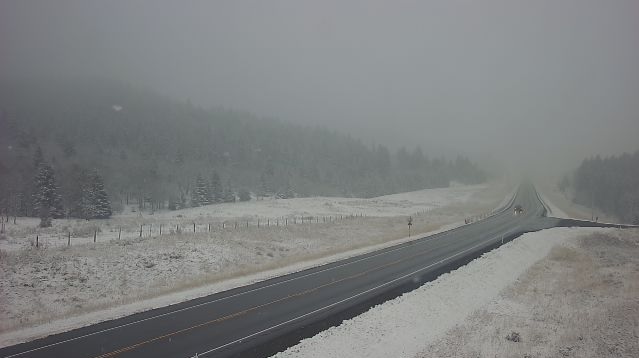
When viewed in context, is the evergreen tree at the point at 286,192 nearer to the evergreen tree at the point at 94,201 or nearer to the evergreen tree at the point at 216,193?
the evergreen tree at the point at 216,193

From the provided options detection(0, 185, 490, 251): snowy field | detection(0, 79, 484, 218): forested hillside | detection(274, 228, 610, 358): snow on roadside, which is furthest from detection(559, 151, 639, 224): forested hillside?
detection(274, 228, 610, 358): snow on roadside

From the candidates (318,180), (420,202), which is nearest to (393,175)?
(318,180)

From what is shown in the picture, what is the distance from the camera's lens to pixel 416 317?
65.6 ft

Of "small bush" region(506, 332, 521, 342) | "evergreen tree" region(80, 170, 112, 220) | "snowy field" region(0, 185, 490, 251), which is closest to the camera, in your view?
"small bush" region(506, 332, 521, 342)

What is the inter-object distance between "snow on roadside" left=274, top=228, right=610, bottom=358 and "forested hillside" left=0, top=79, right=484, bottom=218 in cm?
6451

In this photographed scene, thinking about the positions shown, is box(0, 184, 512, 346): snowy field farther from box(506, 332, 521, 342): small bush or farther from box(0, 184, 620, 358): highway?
box(506, 332, 521, 342): small bush

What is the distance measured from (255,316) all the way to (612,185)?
13379 centimetres

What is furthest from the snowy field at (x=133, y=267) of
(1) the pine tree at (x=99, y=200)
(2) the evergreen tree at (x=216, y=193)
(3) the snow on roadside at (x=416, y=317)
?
(2) the evergreen tree at (x=216, y=193)

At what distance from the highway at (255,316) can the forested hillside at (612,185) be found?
302 feet

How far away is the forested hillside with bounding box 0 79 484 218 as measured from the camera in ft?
265

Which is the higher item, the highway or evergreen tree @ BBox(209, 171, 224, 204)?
evergreen tree @ BBox(209, 171, 224, 204)

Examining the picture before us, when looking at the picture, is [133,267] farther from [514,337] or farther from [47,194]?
[47,194]

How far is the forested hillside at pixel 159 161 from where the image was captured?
80812 millimetres

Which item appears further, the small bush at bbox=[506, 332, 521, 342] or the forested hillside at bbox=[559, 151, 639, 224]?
the forested hillside at bbox=[559, 151, 639, 224]
